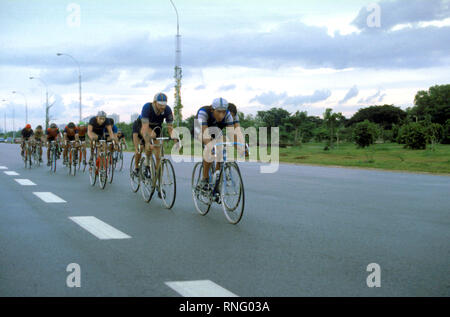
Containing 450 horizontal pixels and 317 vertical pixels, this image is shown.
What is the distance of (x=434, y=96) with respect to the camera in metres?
106

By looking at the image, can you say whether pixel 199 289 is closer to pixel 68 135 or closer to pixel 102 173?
pixel 102 173

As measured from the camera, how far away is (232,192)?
7863mm

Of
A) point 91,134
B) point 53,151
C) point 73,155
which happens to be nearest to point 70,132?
point 53,151

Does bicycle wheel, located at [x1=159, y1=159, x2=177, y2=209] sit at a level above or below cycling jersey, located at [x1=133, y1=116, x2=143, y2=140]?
below

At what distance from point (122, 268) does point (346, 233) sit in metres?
3.27

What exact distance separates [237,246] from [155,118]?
4.61 metres

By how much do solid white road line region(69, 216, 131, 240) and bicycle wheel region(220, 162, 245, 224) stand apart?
66.1 inches

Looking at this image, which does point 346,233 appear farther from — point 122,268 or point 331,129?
point 331,129

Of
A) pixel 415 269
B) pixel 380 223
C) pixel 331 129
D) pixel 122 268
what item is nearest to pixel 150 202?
pixel 380 223

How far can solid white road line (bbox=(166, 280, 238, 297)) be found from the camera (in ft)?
14.0

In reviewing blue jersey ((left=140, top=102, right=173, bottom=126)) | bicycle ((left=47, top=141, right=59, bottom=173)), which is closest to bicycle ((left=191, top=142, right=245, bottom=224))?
blue jersey ((left=140, top=102, right=173, bottom=126))

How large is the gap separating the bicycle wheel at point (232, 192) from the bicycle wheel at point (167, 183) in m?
1.65

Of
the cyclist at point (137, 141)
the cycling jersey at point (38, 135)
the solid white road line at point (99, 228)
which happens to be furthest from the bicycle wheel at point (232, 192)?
the cycling jersey at point (38, 135)

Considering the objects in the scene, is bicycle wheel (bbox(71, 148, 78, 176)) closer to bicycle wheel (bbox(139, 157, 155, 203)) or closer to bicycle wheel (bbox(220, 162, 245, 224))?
bicycle wheel (bbox(139, 157, 155, 203))
